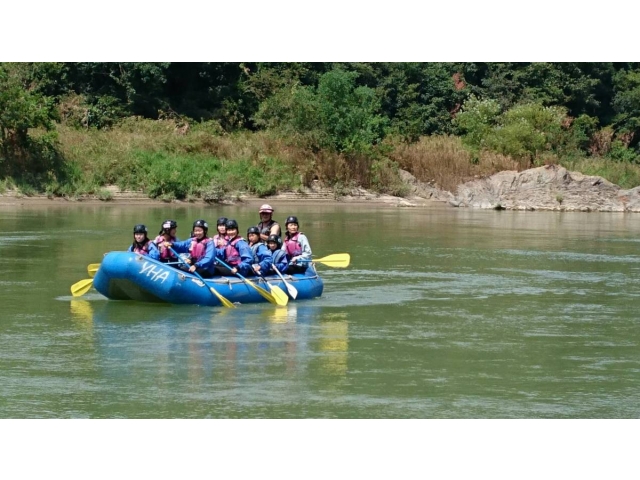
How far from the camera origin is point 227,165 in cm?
3694

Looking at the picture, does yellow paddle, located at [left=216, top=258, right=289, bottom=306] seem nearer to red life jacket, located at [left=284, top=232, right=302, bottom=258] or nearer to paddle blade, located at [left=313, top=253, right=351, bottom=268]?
red life jacket, located at [left=284, top=232, right=302, bottom=258]

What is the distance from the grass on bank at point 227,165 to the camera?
34.6m

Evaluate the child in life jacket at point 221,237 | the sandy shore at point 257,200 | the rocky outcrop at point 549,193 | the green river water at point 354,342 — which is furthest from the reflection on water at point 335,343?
the rocky outcrop at point 549,193

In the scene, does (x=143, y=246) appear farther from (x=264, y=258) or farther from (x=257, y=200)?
(x=257, y=200)

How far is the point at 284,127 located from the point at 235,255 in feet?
82.7

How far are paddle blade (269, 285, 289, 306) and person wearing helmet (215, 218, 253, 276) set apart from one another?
0.39 m

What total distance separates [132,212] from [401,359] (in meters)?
20.4

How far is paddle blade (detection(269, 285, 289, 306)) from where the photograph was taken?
14734 mm

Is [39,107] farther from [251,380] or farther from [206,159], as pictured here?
[251,380]

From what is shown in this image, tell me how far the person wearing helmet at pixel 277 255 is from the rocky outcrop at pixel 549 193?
23.8 metres

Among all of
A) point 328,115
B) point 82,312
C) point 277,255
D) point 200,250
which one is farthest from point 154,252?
point 328,115

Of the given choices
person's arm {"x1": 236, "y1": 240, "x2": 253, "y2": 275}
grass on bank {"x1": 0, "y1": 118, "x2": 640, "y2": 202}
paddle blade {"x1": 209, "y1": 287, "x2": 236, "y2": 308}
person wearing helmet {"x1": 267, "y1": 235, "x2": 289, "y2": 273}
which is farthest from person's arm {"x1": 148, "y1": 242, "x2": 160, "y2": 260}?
grass on bank {"x1": 0, "y1": 118, "x2": 640, "y2": 202}

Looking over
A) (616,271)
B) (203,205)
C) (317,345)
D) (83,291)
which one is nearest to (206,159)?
(203,205)

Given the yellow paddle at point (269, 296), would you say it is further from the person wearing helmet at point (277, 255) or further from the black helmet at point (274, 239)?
the black helmet at point (274, 239)
